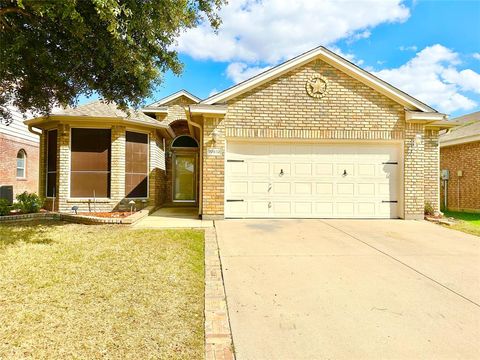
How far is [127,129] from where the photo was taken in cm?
1042

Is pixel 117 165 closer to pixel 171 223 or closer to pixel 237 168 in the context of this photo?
pixel 171 223

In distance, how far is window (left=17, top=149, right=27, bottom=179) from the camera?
16344mm

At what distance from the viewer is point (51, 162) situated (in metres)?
10.4

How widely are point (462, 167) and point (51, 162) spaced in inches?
661

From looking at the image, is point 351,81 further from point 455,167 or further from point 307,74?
point 455,167

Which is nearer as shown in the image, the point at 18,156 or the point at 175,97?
the point at 175,97

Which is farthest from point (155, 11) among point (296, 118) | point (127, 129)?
point (127, 129)

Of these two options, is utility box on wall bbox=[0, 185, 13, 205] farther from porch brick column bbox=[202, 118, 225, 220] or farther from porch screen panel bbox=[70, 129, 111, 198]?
porch brick column bbox=[202, 118, 225, 220]

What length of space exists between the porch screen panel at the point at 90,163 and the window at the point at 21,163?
9.09m

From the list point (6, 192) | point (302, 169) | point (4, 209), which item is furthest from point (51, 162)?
point (302, 169)

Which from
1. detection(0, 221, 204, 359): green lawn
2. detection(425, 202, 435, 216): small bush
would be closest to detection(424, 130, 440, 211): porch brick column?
detection(425, 202, 435, 216): small bush

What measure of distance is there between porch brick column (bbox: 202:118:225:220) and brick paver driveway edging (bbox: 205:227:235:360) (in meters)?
3.79

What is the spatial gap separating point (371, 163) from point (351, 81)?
258cm

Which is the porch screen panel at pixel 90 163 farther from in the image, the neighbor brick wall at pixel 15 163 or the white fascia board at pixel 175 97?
the neighbor brick wall at pixel 15 163
